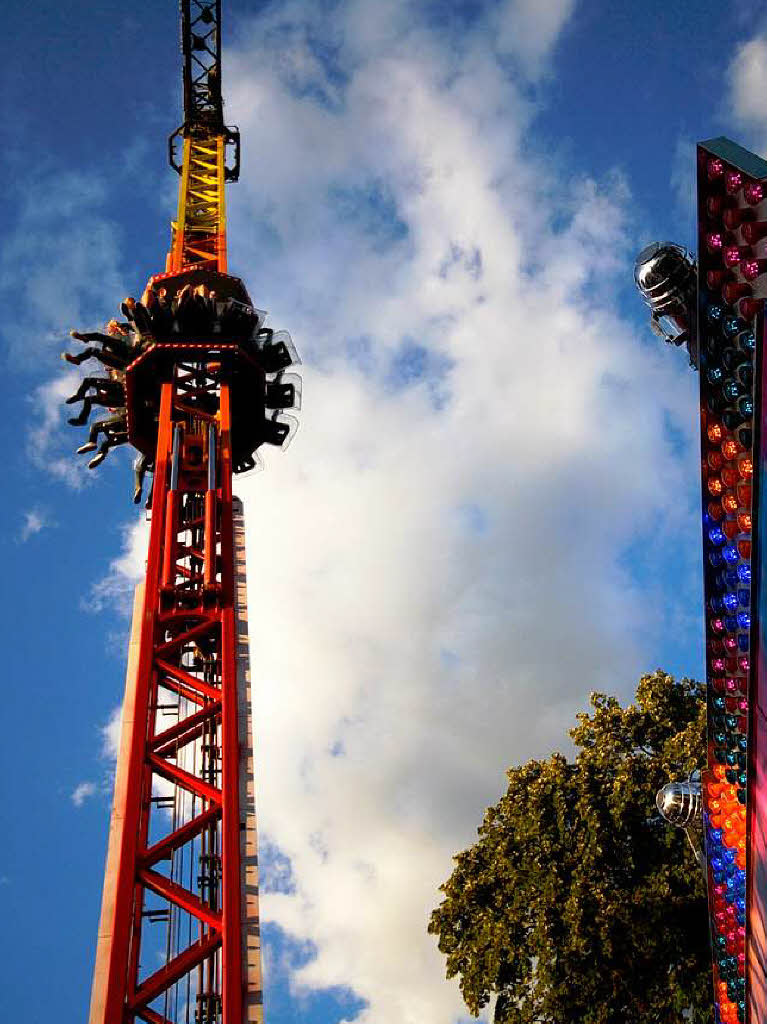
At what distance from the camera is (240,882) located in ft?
49.8

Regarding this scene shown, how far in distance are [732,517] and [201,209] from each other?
18.4 meters

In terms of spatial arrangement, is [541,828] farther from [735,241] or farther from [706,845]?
[735,241]

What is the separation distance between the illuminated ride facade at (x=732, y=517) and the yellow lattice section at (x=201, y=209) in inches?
504

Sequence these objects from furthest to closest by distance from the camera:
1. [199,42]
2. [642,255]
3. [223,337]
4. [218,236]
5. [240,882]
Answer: [199,42] → [218,236] → [223,337] → [642,255] → [240,882]

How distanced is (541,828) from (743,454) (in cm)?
1364

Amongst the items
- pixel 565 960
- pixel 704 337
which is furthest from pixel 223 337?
pixel 565 960

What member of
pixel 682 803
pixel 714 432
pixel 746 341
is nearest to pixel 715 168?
pixel 746 341

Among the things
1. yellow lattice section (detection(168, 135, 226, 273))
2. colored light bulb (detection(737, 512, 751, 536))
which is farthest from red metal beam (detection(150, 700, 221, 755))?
yellow lattice section (detection(168, 135, 226, 273))

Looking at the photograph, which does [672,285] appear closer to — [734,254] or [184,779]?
[734,254]

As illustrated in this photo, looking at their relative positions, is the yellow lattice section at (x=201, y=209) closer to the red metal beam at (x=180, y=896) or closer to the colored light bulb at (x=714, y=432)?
the colored light bulb at (x=714, y=432)

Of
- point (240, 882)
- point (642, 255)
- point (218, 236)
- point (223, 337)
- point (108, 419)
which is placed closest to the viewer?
point (240, 882)

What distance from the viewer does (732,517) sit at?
1466 cm

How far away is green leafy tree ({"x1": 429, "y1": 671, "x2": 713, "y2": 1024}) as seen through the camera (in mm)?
22906

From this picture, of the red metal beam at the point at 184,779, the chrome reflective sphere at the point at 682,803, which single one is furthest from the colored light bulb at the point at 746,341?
the red metal beam at the point at 184,779
